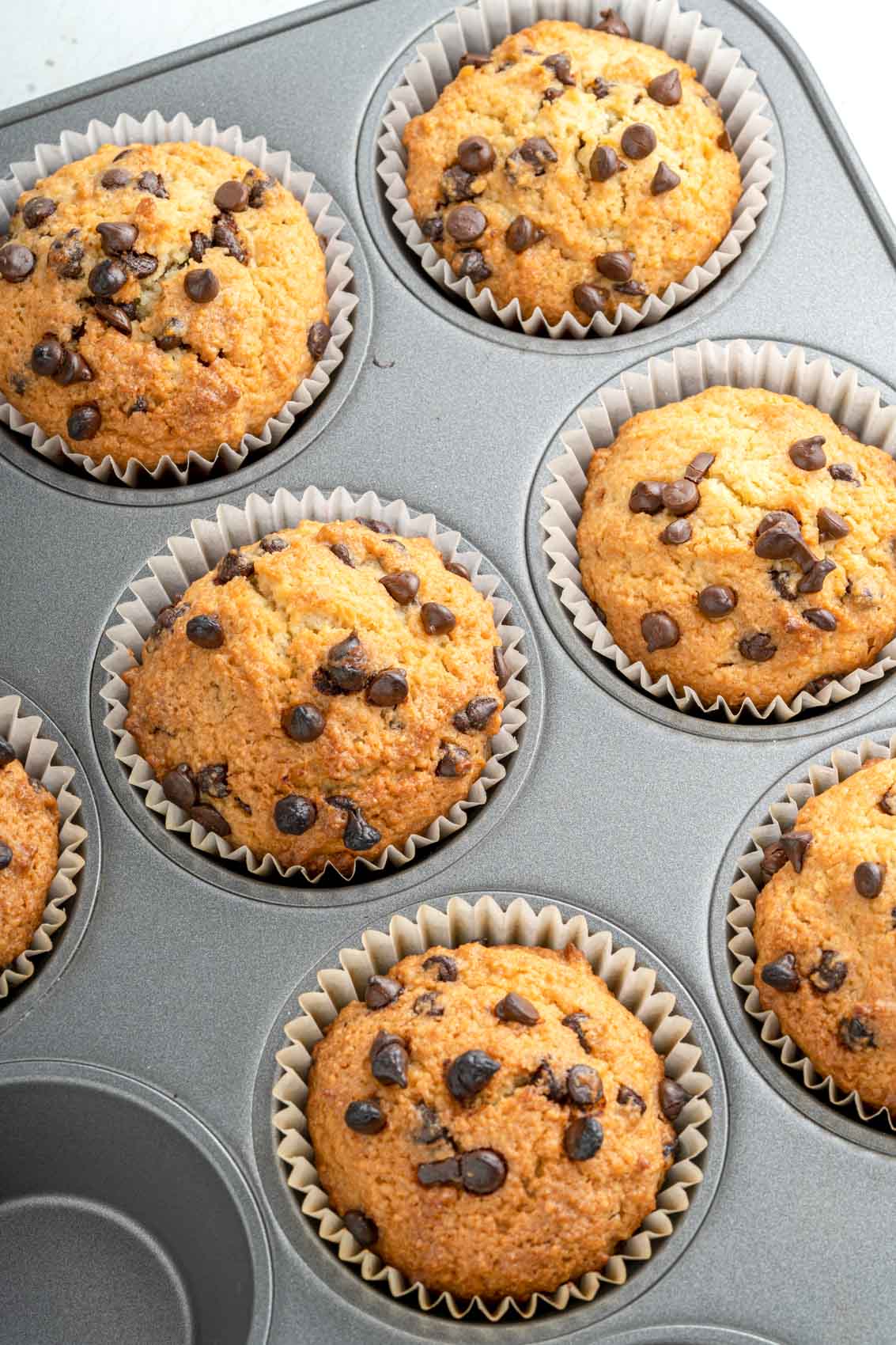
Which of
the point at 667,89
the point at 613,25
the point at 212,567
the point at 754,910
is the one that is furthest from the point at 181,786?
the point at 613,25

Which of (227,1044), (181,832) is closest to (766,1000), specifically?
(227,1044)

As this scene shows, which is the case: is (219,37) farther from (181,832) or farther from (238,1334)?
(238,1334)

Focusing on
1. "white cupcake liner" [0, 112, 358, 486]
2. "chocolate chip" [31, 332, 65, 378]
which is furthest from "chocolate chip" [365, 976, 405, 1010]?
"chocolate chip" [31, 332, 65, 378]

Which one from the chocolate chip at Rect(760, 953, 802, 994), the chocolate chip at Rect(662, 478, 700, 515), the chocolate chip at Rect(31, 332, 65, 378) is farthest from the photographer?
the chocolate chip at Rect(31, 332, 65, 378)

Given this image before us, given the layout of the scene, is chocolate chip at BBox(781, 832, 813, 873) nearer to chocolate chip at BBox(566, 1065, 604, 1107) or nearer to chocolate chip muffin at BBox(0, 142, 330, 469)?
chocolate chip at BBox(566, 1065, 604, 1107)

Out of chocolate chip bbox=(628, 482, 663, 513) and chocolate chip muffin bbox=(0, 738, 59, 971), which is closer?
chocolate chip muffin bbox=(0, 738, 59, 971)

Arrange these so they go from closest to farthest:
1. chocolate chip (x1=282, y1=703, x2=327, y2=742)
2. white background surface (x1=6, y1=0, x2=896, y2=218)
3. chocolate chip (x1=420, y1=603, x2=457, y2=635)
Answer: chocolate chip (x1=282, y1=703, x2=327, y2=742), chocolate chip (x1=420, y1=603, x2=457, y2=635), white background surface (x1=6, y1=0, x2=896, y2=218)

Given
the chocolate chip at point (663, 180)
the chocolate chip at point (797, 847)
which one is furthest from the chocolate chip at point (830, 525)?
the chocolate chip at point (663, 180)

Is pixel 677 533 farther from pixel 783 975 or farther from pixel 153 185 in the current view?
pixel 153 185

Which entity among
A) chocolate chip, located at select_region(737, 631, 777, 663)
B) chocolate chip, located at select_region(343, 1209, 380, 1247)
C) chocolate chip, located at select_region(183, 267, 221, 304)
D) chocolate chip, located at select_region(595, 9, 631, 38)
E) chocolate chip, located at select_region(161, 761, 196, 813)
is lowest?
chocolate chip, located at select_region(343, 1209, 380, 1247)
